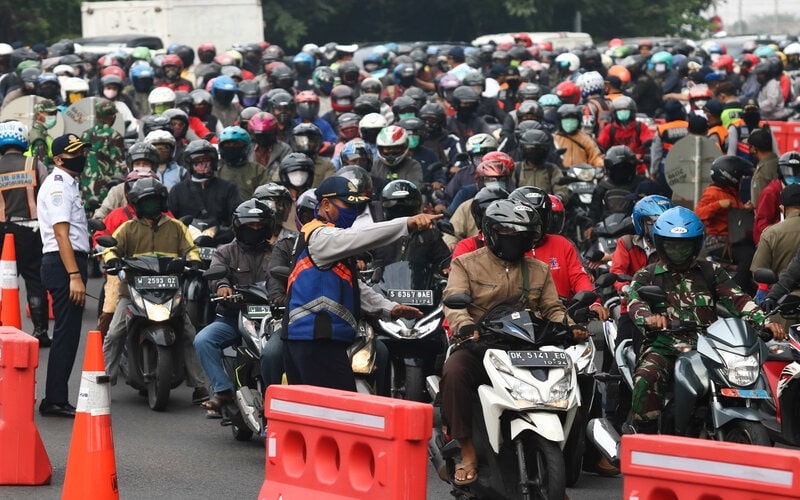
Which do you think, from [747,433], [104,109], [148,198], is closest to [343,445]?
[747,433]

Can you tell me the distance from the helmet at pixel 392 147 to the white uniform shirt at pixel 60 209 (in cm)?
515

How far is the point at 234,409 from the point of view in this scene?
1149 centimetres

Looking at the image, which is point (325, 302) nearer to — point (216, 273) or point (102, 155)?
point (216, 273)

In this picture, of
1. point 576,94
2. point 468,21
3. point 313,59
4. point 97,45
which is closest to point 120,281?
point 576,94

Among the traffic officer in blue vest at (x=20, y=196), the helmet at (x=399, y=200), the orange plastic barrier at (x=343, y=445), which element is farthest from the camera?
the traffic officer in blue vest at (x=20, y=196)

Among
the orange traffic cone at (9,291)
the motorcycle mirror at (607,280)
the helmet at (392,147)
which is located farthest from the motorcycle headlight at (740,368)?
the helmet at (392,147)

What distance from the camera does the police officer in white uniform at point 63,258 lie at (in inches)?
469

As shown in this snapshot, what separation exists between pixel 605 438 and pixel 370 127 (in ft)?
33.4

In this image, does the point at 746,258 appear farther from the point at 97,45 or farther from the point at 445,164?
the point at 97,45

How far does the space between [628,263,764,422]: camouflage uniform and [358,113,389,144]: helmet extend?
9.68 meters

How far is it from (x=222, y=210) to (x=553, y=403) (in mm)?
7106

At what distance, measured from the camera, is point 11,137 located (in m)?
14.6

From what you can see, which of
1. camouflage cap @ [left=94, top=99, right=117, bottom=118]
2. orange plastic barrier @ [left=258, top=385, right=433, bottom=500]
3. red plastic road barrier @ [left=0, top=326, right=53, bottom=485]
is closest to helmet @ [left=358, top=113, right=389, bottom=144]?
camouflage cap @ [left=94, top=99, right=117, bottom=118]

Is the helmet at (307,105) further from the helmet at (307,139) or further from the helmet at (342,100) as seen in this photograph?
the helmet at (307,139)
